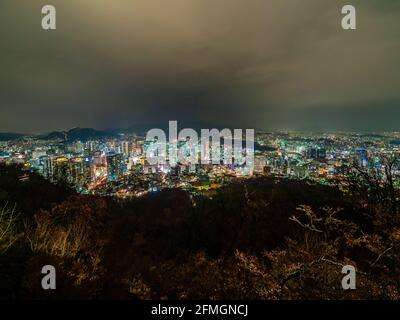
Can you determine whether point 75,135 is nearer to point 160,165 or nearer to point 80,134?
point 80,134

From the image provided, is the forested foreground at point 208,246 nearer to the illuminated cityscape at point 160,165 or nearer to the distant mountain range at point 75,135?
the illuminated cityscape at point 160,165

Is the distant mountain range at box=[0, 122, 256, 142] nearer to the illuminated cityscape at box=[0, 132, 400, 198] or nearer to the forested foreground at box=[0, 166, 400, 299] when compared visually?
the illuminated cityscape at box=[0, 132, 400, 198]

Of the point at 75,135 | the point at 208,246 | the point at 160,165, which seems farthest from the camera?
the point at 75,135

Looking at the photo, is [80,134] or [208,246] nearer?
[208,246]

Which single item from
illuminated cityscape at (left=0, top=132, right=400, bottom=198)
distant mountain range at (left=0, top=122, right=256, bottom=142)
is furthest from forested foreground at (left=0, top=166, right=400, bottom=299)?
distant mountain range at (left=0, top=122, right=256, bottom=142)

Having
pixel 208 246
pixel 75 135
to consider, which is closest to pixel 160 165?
pixel 75 135

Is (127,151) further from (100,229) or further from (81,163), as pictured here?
(100,229)

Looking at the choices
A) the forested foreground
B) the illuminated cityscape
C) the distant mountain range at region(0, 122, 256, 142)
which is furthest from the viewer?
the distant mountain range at region(0, 122, 256, 142)

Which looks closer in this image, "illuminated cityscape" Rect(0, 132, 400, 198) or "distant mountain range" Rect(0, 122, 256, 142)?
"illuminated cityscape" Rect(0, 132, 400, 198)
